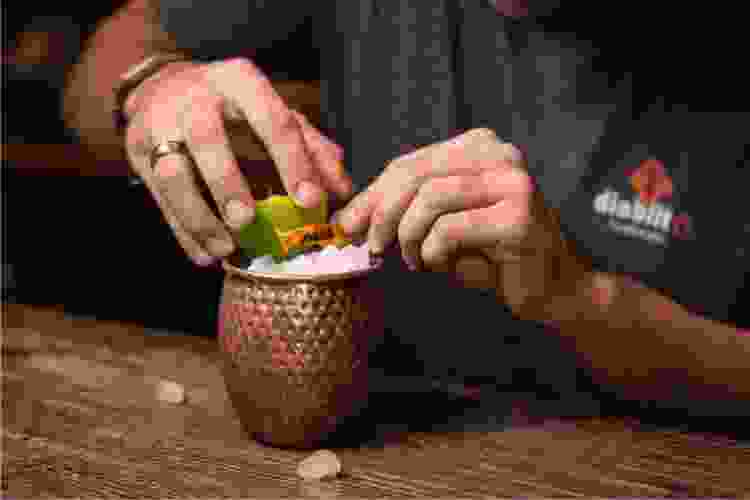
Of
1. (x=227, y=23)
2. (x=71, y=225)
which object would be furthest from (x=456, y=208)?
(x=71, y=225)

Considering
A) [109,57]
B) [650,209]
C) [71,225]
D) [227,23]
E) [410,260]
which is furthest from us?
[71,225]

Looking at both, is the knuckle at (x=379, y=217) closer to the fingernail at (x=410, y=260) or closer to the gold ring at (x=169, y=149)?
the fingernail at (x=410, y=260)

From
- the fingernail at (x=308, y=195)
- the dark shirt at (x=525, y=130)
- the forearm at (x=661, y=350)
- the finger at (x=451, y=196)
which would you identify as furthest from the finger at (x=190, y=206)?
the dark shirt at (x=525, y=130)

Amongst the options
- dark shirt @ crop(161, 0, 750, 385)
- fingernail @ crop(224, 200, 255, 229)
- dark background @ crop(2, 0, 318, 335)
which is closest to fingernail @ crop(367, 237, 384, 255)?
fingernail @ crop(224, 200, 255, 229)

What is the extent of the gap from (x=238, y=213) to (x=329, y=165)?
166 millimetres

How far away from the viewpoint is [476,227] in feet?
3.40

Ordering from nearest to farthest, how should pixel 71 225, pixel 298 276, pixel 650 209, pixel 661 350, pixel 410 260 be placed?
pixel 298 276 < pixel 410 260 < pixel 661 350 < pixel 650 209 < pixel 71 225

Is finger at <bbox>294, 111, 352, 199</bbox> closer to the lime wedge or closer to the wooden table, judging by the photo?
the lime wedge

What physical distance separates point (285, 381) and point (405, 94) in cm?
76

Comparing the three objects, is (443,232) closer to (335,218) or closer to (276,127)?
(335,218)

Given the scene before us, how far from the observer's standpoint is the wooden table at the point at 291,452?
3.05 ft

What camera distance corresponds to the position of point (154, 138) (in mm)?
1218

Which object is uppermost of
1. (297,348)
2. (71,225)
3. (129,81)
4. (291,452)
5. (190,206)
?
(129,81)

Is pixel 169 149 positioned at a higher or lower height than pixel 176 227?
higher
